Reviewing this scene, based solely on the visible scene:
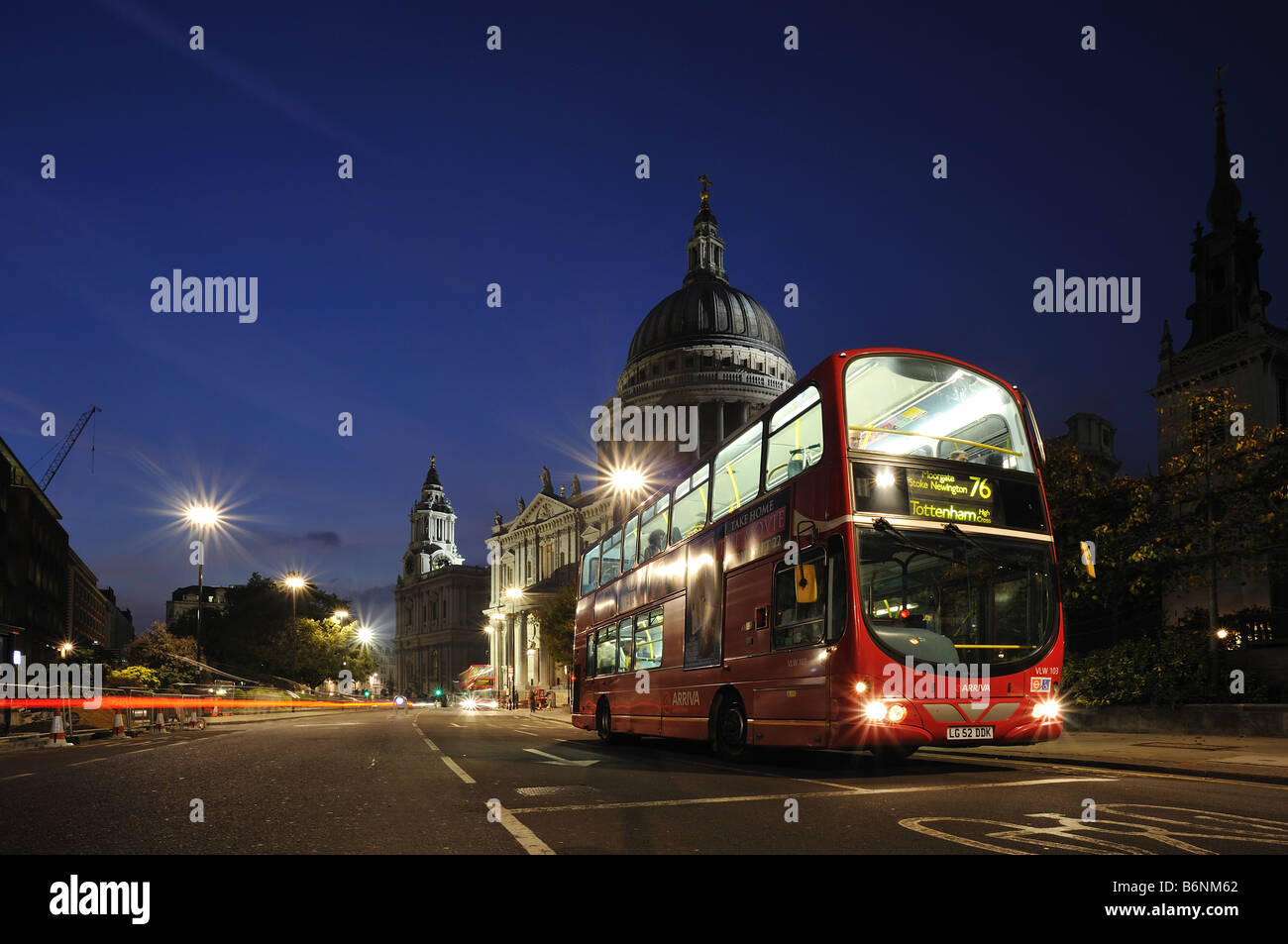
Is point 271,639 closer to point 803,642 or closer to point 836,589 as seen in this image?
point 803,642

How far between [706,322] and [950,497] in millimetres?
104550

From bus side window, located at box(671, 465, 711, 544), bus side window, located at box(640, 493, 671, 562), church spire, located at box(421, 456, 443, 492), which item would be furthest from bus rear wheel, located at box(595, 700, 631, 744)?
church spire, located at box(421, 456, 443, 492)

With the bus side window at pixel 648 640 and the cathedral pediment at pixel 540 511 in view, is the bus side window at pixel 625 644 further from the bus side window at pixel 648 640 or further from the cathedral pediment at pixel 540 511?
the cathedral pediment at pixel 540 511

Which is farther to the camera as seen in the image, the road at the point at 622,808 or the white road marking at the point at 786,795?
the white road marking at the point at 786,795

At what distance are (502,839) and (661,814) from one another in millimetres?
1917

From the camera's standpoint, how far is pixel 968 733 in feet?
37.9

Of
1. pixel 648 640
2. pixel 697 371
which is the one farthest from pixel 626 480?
Answer: pixel 648 640

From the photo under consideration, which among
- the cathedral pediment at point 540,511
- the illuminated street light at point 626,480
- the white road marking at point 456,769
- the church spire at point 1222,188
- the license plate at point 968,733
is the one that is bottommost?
the white road marking at point 456,769

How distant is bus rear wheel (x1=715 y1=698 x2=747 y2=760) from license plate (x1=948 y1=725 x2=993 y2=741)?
3.55 meters

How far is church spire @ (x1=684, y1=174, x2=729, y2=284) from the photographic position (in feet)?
428

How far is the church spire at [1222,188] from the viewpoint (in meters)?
59.0

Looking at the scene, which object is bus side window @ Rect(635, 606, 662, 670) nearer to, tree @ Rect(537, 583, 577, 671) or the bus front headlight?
the bus front headlight

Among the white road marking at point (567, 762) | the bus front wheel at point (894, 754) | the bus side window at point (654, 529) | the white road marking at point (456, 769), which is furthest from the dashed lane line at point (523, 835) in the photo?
the bus side window at point (654, 529)

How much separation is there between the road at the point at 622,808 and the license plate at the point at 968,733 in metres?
0.51
